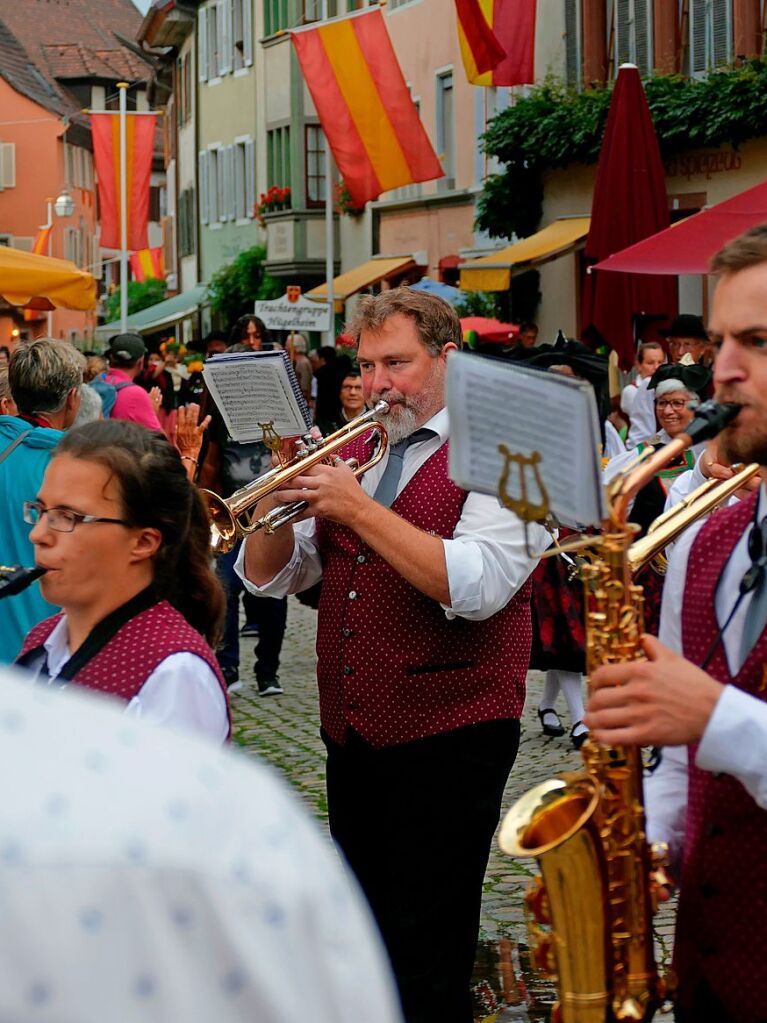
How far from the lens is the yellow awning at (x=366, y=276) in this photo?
30.7 metres

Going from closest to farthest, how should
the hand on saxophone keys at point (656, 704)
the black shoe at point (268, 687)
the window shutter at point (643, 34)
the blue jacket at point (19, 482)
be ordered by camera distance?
the hand on saxophone keys at point (656, 704)
the blue jacket at point (19, 482)
the black shoe at point (268, 687)
the window shutter at point (643, 34)

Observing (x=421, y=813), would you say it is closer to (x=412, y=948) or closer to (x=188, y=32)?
(x=412, y=948)

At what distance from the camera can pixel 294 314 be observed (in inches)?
786

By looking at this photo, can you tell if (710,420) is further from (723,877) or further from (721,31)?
(721,31)

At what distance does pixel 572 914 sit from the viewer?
2.38 m

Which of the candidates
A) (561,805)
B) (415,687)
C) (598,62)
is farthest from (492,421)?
(598,62)

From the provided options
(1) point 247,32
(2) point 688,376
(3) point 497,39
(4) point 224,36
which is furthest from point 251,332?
(4) point 224,36

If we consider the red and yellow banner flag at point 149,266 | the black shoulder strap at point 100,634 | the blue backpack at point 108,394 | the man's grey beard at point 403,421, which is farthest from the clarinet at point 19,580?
the red and yellow banner flag at point 149,266

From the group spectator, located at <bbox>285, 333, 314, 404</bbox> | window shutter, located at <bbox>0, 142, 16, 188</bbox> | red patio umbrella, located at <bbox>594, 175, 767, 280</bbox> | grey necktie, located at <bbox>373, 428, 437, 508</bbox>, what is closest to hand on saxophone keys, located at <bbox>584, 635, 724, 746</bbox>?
grey necktie, located at <bbox>373, 428, 437, 508</bbox>

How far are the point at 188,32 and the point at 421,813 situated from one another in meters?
47.1

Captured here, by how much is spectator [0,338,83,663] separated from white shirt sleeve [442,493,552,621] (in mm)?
1198

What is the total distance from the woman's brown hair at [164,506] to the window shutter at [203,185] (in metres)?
44.0

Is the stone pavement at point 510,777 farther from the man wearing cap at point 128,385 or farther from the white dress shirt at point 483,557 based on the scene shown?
the man wearing cap at point 128,385

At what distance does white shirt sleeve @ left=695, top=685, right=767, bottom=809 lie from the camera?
220cm
